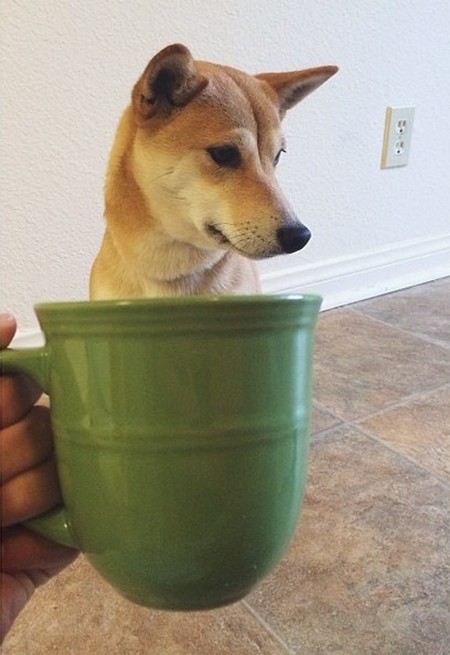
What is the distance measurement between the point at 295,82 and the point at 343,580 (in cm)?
62

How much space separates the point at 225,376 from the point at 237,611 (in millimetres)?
511

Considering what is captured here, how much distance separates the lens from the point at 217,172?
32.3 inches

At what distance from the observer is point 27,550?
13.1 inches

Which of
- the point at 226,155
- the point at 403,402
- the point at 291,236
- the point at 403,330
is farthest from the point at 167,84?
the point at 403,330

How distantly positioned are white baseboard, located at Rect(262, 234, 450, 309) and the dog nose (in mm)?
655

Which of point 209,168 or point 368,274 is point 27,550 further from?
point 368,274

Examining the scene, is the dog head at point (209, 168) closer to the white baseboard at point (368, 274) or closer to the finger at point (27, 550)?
the finger at point (27, 550)

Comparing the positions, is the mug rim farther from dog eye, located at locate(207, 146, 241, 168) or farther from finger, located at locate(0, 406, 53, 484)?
dog eye, located at locate(207, 146, 241, 168)

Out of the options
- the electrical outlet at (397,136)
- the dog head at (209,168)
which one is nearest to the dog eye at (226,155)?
the dog head at (209,168)

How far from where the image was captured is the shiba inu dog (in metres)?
0.80

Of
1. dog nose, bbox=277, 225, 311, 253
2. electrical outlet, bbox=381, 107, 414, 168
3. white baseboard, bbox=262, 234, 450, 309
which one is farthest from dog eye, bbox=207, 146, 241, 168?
electrical outlet, bbox=381, 107, 414, 168

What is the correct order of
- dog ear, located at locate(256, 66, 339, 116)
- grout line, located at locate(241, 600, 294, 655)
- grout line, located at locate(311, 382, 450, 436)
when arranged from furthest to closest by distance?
1. grout line, located at locate(311, 382, 450, 436)
2. dog ear, located at locate(256, 66, 339, 116)
3. grout line, located at locate(241, 600, 294, 655)

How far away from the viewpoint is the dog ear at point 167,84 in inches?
29.1

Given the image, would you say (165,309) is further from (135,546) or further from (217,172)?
(217,172)
